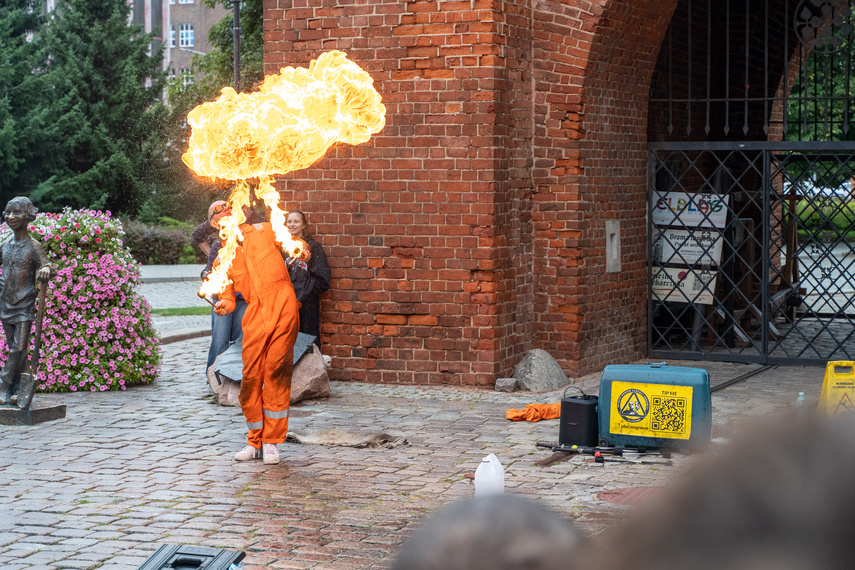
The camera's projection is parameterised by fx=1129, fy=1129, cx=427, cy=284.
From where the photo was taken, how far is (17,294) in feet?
30.7

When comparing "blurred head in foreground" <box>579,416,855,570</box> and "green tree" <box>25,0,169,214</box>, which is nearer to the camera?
"blurred head in foreground" <box>579,416,855,570</box>

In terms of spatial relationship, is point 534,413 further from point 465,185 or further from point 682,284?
point 682,284

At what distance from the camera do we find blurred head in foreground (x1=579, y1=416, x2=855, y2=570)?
0.66 m

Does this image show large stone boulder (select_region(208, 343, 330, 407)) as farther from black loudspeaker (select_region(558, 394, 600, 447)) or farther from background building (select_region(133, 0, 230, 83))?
background building (select_region(133, 0, 230, 83))

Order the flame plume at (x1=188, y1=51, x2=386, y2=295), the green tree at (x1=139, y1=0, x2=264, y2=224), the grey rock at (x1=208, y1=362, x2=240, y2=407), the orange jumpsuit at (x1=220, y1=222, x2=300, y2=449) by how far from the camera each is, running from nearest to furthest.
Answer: the orange jumpsuit at (x1=220, y1=222, x2=300, y2=449) < the flame plume at (x1=188, y1=51, x2=386, y2=295) < the grey rock at (x1=208, y1=362, x2=240, y2=407) < the green tree at (x1=139, y1=0, x2=264, y2=224)

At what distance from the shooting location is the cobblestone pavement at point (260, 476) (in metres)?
5.77

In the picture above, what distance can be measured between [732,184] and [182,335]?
7501mm

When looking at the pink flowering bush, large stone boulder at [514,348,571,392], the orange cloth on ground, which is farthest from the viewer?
large stone boulder at [514,348,571,392]

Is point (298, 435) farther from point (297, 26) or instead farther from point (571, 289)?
point (297, 26)

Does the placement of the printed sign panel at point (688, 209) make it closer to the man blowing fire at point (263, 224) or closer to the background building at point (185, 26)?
the man blowing fire at point (263, 224)

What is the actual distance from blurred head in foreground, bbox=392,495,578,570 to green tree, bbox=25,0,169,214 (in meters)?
34.7

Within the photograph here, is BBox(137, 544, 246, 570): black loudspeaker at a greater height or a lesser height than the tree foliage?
lesser

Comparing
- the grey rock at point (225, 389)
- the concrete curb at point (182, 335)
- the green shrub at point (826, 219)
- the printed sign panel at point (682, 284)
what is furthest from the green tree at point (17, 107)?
the grey rock at point (225, 389)

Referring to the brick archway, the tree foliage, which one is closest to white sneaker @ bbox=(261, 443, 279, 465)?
the brick archway
